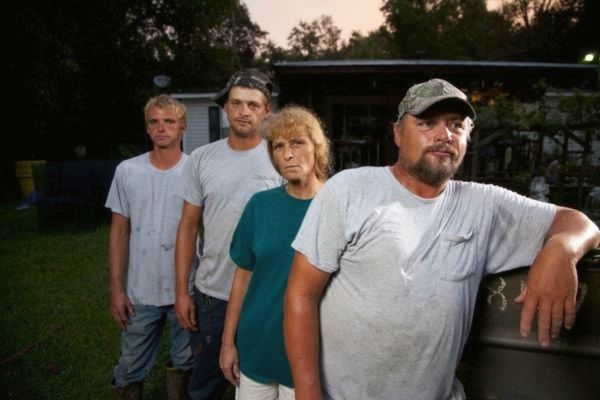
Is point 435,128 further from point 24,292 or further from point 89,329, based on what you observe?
point 24,292

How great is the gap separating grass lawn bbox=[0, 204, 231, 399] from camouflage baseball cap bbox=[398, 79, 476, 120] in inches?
120

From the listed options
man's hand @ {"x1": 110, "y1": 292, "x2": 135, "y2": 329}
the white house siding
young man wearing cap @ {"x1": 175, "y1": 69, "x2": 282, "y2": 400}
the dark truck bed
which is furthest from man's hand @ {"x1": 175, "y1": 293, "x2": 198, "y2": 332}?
the white house siding

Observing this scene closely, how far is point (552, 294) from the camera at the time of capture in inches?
51.0

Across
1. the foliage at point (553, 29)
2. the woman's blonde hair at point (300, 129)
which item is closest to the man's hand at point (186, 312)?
the woman's blonde hair at point (300, 129)

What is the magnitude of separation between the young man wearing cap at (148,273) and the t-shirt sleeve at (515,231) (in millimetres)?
1922

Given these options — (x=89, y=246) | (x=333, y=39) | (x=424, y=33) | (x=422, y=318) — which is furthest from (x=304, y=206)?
(x=333, y=39)

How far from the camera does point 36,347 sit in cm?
428

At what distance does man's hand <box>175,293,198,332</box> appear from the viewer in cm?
261

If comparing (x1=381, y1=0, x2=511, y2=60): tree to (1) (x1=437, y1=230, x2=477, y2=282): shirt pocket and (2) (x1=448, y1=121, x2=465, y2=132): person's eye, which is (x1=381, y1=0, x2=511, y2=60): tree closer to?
(2) (x1=448, y1=121, x2=465, y2=132): person's eye

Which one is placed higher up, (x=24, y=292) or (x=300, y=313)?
(x=300, y=313)

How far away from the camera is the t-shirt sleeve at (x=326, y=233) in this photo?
146 centimetres

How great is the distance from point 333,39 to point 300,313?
8147 centimetres

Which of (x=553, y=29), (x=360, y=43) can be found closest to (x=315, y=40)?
(x=360, y=43)

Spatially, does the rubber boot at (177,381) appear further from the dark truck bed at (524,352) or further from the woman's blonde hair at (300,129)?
the dark truck bed at (524,352)
